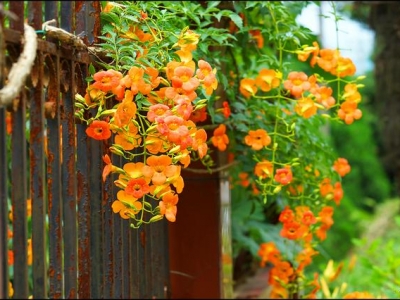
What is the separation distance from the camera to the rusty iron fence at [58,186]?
1.39 m

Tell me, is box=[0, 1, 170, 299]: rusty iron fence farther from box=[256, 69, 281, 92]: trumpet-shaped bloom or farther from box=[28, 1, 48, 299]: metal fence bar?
box=[256, 69, 281, 92]: trumpet-shaped bloom

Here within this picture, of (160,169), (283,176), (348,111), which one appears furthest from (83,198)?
(348,111)

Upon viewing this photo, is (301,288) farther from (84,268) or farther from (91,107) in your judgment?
(91,107)

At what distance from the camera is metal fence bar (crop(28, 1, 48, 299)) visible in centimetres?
145

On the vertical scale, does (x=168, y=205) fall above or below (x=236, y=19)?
below

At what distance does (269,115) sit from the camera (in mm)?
2832

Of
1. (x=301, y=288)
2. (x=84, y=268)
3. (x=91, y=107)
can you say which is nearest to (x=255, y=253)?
(x=301, y=288)

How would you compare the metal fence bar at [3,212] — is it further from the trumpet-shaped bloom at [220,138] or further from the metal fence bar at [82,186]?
the trumpet-shaped bloom at [220,138]

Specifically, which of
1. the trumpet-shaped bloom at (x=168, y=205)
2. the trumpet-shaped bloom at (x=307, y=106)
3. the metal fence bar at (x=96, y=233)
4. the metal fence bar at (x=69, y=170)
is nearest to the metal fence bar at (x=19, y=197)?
the metal fence bar at (x=69, y=170)

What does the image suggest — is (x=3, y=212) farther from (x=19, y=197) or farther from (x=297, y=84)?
(x=297, y=84)

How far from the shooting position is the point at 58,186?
1.59 m

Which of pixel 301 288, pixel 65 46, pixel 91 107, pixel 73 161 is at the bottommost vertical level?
pixel 301 288

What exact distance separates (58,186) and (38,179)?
133mm

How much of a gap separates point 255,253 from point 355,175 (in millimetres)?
9976
